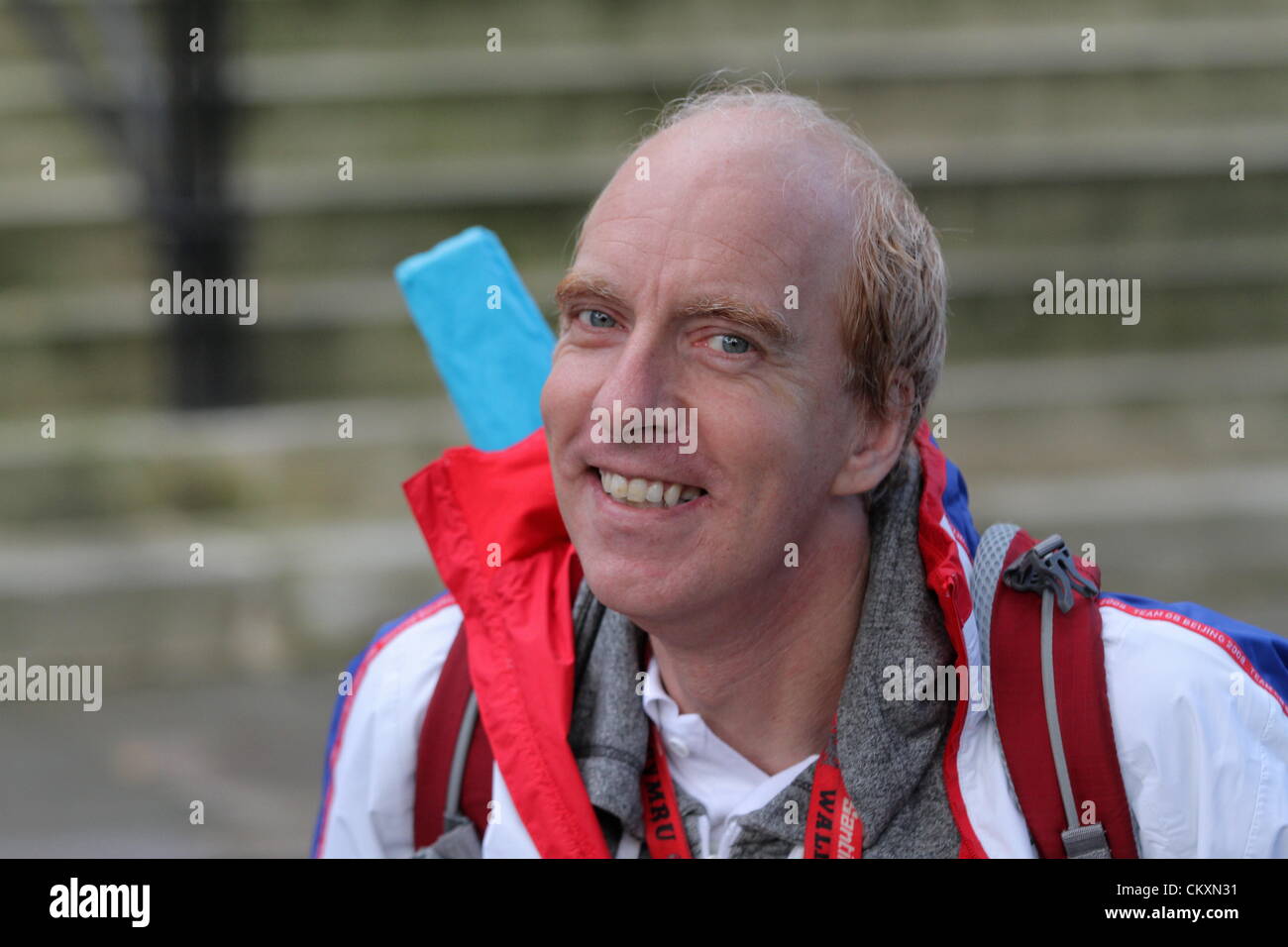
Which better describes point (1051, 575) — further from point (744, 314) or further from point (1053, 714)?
point (744, 314)

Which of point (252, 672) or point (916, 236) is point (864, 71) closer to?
point (252, 672)

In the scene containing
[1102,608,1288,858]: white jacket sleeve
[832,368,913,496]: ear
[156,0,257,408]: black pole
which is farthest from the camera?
[156,0,257,408]: black pole

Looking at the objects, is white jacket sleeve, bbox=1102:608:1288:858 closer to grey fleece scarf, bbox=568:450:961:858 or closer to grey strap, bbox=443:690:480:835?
grey fleece scarf, bbox=568:450:961:858

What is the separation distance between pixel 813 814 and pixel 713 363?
59 centimetres

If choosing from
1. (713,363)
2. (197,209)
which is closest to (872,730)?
(713,363)

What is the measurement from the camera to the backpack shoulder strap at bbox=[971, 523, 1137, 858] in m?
1.77

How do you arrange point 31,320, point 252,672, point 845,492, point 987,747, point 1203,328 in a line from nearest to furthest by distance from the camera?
point 987,747
point 845,492
point 252,672
point 31,320
point 1203,328

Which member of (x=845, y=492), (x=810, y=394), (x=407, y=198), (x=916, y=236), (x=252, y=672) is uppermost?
(x=407, y=198)

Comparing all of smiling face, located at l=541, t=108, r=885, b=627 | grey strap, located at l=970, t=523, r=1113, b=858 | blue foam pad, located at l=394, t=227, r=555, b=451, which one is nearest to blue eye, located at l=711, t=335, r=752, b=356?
smiling face, located at l=541, t=108, r=885, b=627

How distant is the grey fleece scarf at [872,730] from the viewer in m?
1.87

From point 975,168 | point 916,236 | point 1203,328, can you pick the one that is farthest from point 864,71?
point 916,236

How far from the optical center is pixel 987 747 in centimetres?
186

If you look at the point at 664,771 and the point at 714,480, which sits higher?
the point at 714,480

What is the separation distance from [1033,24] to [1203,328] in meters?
1.52
